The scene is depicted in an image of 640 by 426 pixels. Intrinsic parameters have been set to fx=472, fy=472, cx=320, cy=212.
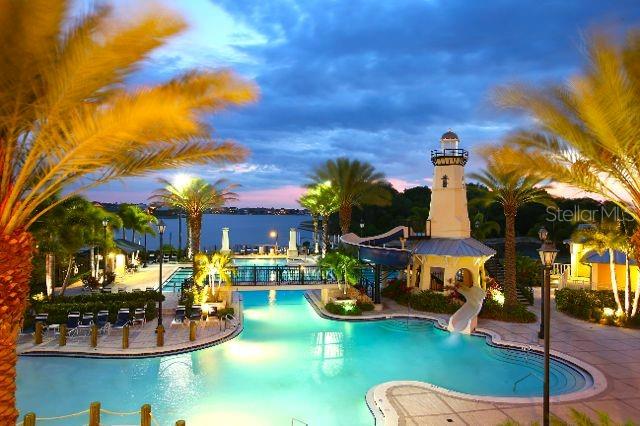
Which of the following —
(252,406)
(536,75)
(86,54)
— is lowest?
(252,406)

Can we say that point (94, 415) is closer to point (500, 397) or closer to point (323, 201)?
point (500, 397)

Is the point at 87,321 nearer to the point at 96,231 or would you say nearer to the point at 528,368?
the point at 96,231

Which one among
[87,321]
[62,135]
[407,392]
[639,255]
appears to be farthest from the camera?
[87,321]

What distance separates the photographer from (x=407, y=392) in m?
12.8

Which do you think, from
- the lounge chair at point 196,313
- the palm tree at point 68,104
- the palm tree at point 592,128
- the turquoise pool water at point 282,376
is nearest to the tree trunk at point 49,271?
the lounge chair at point 196,313

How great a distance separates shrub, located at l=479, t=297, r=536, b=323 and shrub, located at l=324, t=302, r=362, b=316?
591 cm

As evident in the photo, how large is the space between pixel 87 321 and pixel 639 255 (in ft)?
59.2

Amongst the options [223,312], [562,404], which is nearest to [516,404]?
[562,404]

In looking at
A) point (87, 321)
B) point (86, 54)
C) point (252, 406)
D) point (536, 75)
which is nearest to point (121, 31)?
point (86, 54)

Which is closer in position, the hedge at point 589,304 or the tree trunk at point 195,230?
the hedge at point 589,304

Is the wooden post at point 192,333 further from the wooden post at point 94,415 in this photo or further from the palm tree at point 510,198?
the palm tree at point 510,198

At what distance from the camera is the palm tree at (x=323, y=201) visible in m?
38.5

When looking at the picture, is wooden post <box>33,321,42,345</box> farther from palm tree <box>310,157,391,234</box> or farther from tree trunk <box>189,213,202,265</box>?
palm tree <box>310,157,391,234</box>

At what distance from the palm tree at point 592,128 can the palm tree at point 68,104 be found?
591 centimetres
